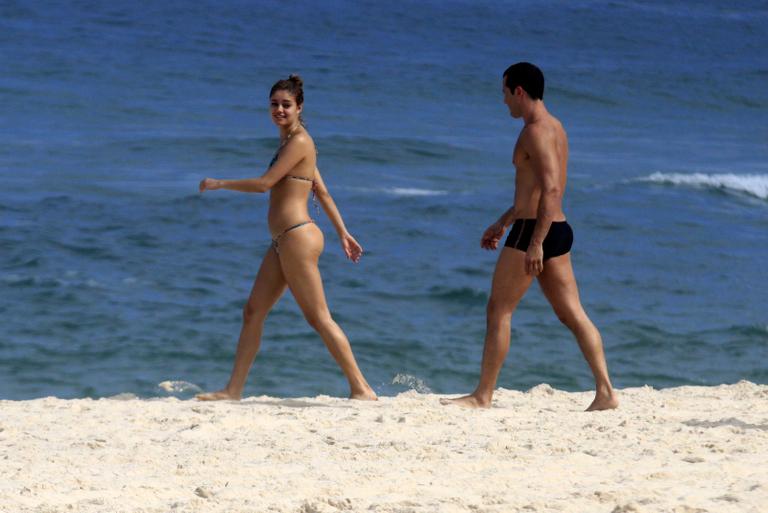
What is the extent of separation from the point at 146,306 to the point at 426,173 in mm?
10390

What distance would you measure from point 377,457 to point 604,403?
1760mm

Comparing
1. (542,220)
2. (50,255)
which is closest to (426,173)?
(50,255)

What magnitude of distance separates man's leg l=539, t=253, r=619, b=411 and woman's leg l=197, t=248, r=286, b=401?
1.42 meters

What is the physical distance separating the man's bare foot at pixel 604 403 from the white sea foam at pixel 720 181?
1543 cm

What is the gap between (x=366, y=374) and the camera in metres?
10.9

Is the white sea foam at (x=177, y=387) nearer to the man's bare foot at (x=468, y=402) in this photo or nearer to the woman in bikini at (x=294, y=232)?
the woman in bikini at (x=294, y=232)

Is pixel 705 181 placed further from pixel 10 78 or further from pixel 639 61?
pixel 639 61

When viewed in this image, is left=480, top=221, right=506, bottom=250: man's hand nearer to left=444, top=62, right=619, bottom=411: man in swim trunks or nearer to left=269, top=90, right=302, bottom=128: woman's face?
left=444, top=62, right=619, bottom=411: man in swim trunks

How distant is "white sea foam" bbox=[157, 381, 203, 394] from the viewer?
10141 millimetres

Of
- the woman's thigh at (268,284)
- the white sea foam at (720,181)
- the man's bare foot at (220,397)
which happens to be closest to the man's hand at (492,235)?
the woman's thigh at (268,284)

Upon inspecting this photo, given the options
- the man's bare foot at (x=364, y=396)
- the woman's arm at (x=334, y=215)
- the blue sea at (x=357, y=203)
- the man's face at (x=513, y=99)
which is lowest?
the blue sea at (x=357, y=203)

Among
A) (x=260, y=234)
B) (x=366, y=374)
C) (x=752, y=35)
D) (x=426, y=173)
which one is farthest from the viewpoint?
(x=752, y=35)

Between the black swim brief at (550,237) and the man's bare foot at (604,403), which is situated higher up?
the black swim brief at (550,237)

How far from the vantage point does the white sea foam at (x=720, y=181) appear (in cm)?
2217
